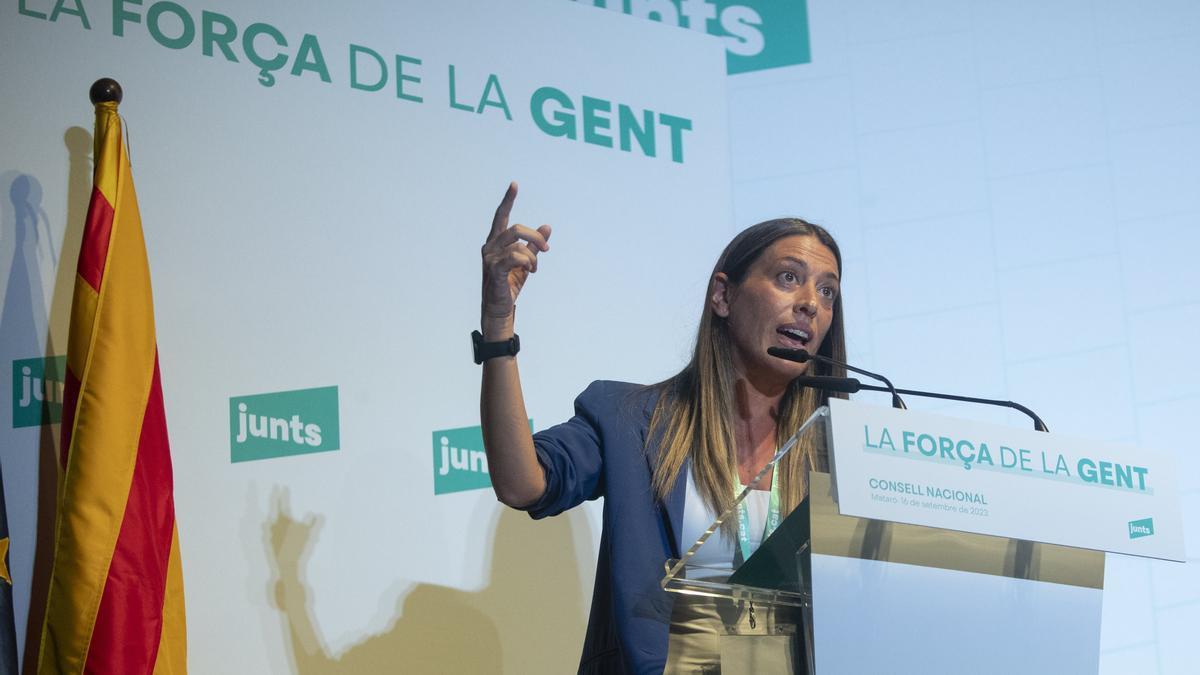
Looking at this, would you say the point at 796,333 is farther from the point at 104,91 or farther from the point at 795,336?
the point at 104,91

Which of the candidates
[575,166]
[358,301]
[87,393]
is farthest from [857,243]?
[87,393]

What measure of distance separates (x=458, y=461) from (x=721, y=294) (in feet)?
2.60

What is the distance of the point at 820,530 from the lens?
146 centimetres

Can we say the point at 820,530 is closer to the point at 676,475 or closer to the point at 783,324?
the point at 676,475

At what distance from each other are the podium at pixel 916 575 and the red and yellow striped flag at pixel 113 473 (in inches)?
50.5

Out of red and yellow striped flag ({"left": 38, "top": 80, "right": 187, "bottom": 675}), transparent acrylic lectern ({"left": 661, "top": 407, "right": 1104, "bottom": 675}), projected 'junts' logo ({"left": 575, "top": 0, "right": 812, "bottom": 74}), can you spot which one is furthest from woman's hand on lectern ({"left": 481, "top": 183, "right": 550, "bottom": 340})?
projected 'junts' logo ({"left": 575, "top": 0, "right": 812, "bottom": 74})

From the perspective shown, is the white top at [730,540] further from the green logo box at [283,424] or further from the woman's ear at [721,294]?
the green logo box at [283,424]

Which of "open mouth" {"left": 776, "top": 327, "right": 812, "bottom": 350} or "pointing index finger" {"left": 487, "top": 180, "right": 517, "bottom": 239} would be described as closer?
"pointing index finger" {"left": 487, "top": 180, "right": 517, "bottom": 239}

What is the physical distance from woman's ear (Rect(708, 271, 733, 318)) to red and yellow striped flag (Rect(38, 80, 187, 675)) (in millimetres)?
1147

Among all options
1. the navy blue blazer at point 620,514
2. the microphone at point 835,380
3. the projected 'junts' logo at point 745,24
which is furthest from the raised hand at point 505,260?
the projected 'junts' logo at point 745,24

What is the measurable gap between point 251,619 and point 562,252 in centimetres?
115

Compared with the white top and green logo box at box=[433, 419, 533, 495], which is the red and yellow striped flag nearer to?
green logo box at box=[433, 419, 533, 495]

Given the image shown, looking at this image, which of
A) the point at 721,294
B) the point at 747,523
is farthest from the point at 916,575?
the point at 721,294

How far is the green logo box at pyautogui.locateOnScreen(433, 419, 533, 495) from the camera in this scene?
9.49 ft
